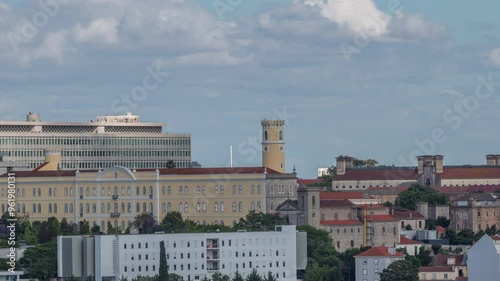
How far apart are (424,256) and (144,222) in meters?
23.7

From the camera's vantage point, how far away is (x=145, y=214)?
527 feet

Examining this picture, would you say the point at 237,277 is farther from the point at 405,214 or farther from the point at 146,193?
the point at 146,193

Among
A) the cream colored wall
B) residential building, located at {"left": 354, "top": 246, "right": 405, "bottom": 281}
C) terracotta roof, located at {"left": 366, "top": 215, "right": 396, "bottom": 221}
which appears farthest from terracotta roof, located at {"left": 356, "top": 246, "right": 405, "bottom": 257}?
the cream colored wall

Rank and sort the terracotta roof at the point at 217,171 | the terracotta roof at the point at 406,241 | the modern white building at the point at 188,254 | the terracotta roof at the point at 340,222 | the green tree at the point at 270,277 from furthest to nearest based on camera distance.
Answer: the terracotta roof at the point at 217,171 → the terracotta roof at the point at 340,222 → the terracotta roof at the point at 406,241 → the modern white building at the point at 188,254 → the green tree at the point at 270,277

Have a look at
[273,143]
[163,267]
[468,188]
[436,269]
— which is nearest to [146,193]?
[273,143]

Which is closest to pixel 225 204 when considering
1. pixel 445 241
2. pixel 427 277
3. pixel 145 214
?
pixel 145 214

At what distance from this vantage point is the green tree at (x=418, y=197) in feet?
565

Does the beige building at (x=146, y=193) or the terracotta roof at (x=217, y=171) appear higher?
the terracotta roof at (x=217, y=171)

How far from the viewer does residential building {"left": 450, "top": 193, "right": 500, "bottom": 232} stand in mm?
166125

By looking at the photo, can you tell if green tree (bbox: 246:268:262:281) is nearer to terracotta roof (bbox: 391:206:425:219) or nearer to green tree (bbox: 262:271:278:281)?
green tree (bbox: 262:271:278:281)

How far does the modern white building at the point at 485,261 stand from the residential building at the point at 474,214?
3157 centimetres

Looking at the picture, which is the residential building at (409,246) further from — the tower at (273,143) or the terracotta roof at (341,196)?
the tower at (273,143)

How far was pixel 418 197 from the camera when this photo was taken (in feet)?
569

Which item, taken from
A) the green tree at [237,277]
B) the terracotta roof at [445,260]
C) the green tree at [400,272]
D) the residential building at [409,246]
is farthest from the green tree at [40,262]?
the terracotta roof at [445,260]
